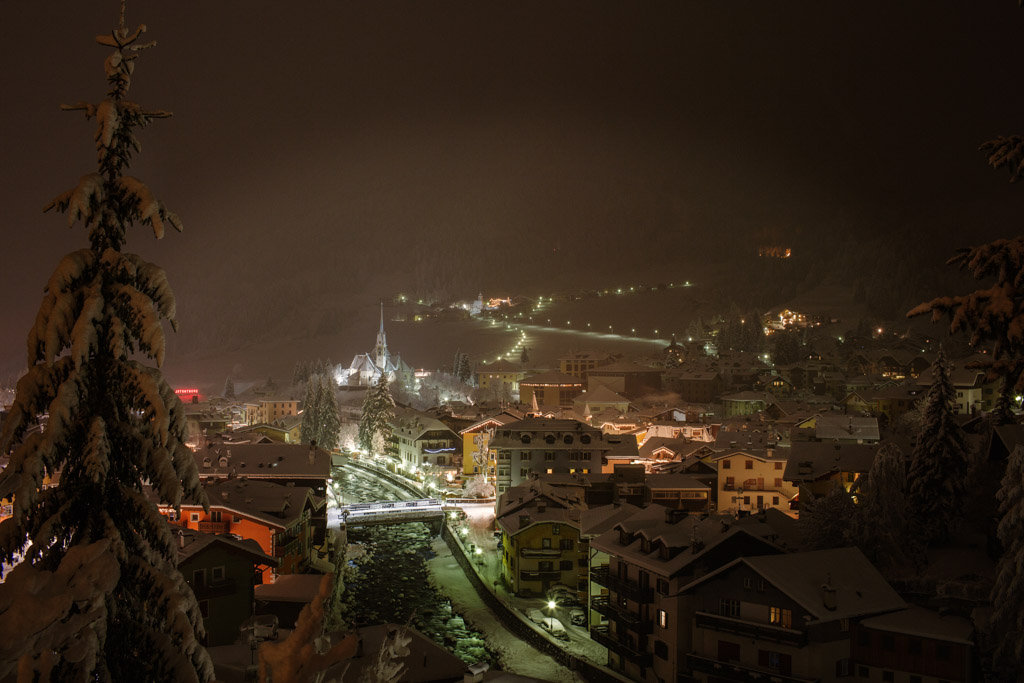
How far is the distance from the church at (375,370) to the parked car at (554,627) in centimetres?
8589

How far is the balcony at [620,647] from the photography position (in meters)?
20.0

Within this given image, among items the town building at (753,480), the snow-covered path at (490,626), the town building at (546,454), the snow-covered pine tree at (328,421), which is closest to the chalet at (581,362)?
the snow-covered pine tree at (328,421)

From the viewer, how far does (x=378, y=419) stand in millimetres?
59625

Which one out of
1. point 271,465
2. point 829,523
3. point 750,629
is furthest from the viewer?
point 271,465

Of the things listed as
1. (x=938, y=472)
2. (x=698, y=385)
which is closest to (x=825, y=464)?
(x=938, y=472)

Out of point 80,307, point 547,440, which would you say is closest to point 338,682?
point 80,307

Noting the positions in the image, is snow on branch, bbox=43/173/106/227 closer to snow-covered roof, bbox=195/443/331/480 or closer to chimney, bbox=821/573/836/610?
chimney, bbox=821/573/836/610

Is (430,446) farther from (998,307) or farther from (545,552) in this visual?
(998,307)

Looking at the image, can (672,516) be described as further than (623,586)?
Yes

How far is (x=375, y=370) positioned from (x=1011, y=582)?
10618 cm

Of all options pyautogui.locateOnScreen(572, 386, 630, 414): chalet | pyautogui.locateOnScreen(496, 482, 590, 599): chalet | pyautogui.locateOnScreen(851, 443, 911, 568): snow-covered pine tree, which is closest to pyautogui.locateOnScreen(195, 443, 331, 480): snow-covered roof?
pyautogui.locateOnScreen(496, 482, 590, 599): chalet

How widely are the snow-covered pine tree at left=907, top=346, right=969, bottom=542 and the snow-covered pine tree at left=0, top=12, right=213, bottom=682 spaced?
23.5 meters

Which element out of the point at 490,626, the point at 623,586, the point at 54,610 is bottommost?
the point at 490,626

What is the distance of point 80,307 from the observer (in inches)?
181
